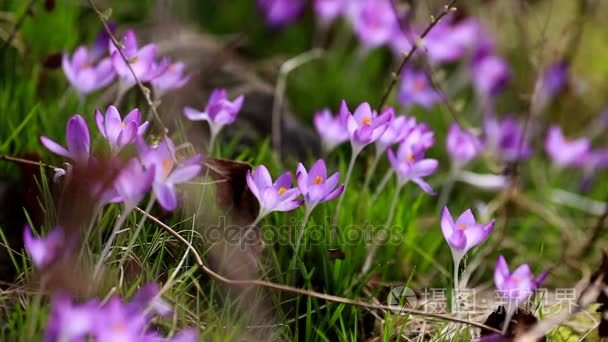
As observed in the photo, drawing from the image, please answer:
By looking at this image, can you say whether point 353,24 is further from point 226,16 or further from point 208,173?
point 208,173

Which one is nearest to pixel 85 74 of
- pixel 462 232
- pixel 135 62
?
pixel 135 62

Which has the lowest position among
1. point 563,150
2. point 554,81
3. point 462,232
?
point 563,150

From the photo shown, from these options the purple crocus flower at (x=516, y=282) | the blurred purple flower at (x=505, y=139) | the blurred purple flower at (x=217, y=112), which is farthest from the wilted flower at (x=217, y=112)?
the blurred purple flower at (x=505, y=139)

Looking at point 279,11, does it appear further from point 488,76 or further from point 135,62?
point 135,62

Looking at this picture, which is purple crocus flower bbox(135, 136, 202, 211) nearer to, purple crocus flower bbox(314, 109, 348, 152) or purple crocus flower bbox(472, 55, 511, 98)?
purple crocus flower bbox(314, 109, 348, 152)

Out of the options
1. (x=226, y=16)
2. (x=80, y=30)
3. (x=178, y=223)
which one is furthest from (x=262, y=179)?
(x=226, y=16)

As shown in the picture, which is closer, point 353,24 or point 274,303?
point 274,303

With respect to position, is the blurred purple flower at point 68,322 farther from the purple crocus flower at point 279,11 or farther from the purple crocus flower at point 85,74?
the purple crocus flower at point 279,11
